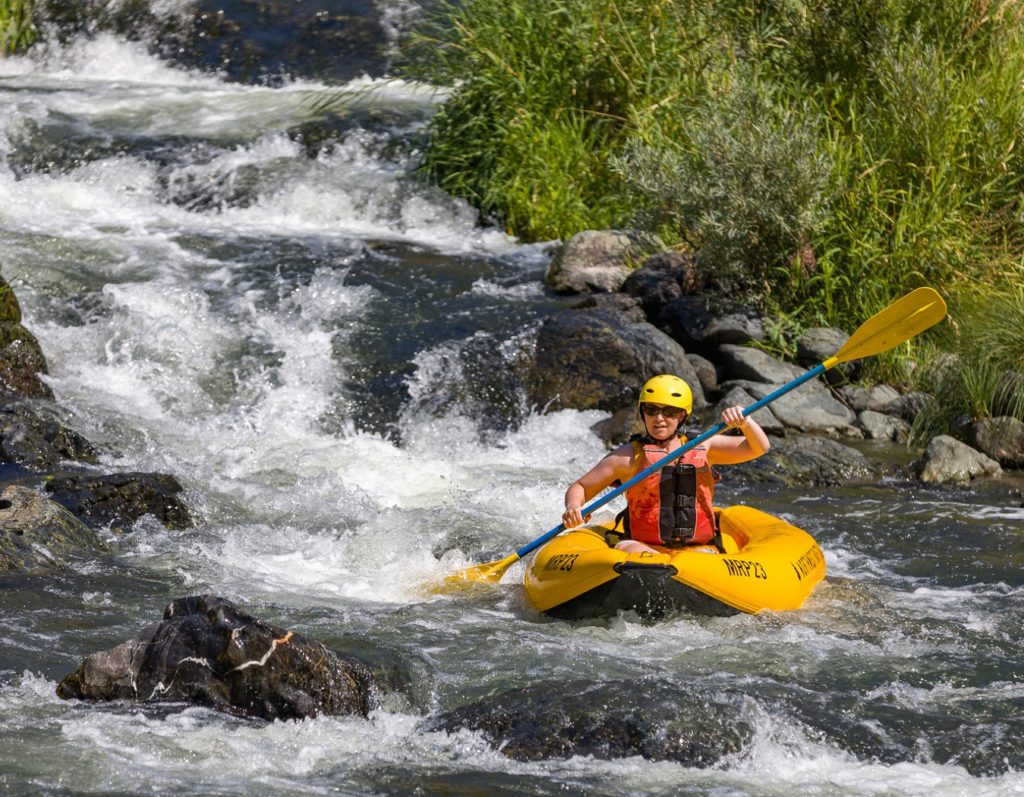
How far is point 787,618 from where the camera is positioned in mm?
4973

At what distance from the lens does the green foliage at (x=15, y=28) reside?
13.8 m

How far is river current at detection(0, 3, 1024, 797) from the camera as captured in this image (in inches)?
144

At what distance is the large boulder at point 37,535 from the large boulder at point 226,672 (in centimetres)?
135

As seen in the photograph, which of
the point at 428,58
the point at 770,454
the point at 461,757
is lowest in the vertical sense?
the point at 770,454

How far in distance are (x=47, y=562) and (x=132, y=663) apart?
1460 mm

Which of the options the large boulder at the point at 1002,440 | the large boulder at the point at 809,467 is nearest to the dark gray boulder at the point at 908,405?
the large boulder at the point at 1002,440

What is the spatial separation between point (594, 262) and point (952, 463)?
3104mm

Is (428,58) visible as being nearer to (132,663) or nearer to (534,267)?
(534,267)

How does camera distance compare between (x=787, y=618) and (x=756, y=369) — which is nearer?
(x=787, y=618)

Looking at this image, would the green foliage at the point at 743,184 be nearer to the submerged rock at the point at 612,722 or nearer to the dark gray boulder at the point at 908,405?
the dark gray boulder at the point at 908,405

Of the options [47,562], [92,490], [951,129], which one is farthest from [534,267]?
[47,562]

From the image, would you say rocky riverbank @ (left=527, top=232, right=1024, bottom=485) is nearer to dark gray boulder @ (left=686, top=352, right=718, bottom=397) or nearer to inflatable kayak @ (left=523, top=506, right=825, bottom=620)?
dark gray boulder @ (left=686, top=352, right=718, bottom=397)

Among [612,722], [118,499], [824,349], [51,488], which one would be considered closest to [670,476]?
[612,722]

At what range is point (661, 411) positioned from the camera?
5.23m
